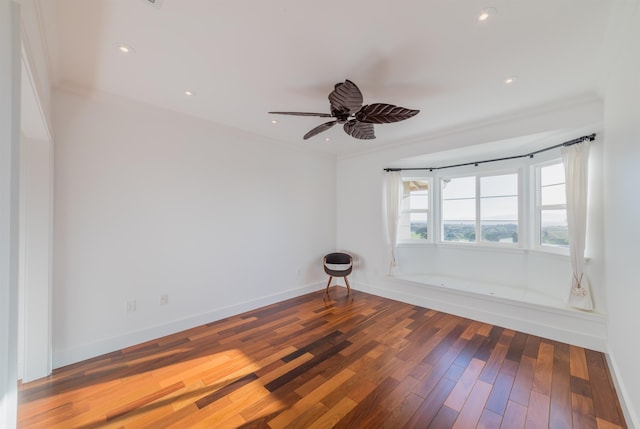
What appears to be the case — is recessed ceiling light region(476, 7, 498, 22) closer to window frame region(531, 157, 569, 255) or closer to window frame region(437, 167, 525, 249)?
window frame region(531, 157, 569, 255)

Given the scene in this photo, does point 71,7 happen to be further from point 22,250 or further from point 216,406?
point 216,406

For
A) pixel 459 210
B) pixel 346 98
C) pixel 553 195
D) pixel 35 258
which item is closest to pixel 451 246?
pixel 459 210

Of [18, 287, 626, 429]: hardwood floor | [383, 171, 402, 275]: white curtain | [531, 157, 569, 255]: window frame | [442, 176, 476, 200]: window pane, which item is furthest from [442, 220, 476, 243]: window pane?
[18, 287, 626, 429]: hardwood floor

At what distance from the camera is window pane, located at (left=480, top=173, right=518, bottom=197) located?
12.9ft

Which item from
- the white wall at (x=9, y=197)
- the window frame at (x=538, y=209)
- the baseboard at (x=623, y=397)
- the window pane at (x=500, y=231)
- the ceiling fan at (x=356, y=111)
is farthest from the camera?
the window pane at (x=500, y=231)

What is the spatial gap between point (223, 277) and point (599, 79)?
453 centimetres

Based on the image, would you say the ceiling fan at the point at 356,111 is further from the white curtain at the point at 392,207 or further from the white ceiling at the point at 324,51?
the white curtain at the point at 392,207

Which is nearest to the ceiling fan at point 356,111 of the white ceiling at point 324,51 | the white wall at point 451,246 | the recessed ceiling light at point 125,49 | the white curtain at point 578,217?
the white ceiling at point 324,51

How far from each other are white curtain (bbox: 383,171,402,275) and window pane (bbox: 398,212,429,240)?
34 cm

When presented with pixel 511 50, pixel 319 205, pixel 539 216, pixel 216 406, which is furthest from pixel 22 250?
pixel 539 216

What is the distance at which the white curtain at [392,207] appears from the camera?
4.45 metres

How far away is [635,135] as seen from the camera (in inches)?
64.4

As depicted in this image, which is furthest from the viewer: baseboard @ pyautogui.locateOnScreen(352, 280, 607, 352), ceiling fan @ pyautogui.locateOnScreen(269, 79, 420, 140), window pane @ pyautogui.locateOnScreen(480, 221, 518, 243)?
window pane @ pyautogui.locateOnScreen(480, 221, 518, 243)

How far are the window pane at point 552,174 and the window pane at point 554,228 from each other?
1.29 ft
